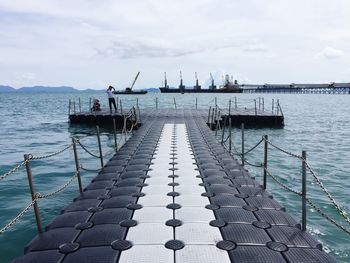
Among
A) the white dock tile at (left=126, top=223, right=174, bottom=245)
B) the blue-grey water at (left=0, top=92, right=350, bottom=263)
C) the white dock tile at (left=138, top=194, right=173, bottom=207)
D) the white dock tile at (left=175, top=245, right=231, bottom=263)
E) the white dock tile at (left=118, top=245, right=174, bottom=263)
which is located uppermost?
the white dock tile at (left=138, top=194, right=173, bottom=207)

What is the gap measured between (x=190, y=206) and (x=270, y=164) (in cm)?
1012

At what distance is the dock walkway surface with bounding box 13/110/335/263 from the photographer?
4.40m

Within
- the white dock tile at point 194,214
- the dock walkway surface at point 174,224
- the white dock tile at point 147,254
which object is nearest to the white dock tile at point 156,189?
the dock walkway surface at point 174,224

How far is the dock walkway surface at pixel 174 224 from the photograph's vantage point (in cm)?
440

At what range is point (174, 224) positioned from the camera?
5.33m

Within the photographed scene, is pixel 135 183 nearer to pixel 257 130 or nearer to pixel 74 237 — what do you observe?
pixel 74 237

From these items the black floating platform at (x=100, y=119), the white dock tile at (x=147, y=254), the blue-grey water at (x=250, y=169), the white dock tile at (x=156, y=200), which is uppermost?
the black floating platform at (x=100, y=119)

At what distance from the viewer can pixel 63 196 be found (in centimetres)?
1080

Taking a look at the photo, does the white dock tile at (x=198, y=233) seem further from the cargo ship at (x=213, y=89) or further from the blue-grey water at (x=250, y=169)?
the cargo ship at (x=213, y=89)

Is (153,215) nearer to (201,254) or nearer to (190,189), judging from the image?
(201,254)

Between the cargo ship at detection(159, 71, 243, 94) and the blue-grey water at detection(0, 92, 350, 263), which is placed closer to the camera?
the blue-grey water at detection(0, 92, 350, 263)

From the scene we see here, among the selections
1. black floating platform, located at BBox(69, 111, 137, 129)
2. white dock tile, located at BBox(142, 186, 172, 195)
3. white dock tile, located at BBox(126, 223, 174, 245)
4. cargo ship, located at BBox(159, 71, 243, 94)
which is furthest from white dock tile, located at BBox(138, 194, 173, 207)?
cargo ship, located at BBox(159, 71, 243, 94)

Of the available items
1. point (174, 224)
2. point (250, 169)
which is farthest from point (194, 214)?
point (250, 169)

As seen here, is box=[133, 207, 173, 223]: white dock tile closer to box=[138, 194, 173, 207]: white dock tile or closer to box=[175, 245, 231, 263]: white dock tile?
box=[138, 194, 173, 207]: white dock tile
